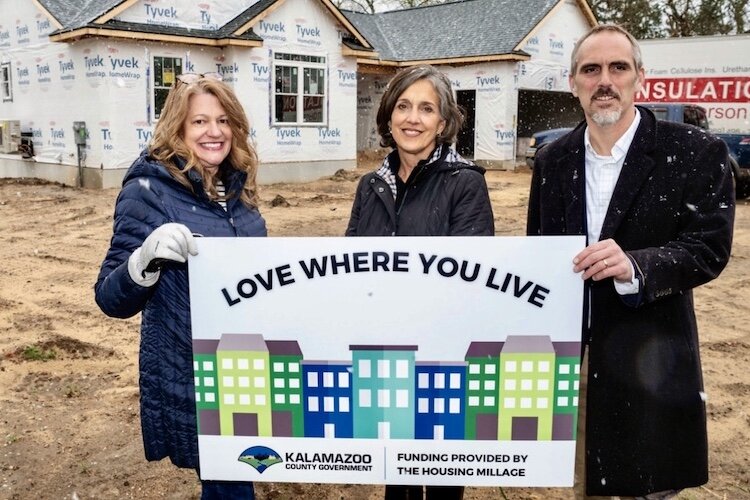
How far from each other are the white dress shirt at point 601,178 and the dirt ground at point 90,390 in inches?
74.7

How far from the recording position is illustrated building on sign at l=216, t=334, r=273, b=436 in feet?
7.30

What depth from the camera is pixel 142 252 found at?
6.74 ft

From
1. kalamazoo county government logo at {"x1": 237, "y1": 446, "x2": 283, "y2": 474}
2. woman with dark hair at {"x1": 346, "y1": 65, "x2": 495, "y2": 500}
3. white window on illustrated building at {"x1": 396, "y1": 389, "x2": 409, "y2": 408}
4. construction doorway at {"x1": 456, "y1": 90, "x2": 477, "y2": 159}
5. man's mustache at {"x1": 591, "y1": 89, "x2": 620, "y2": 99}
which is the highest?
construction doorway at {"x1": 456, "y1": 90, "x2": 477, "y2": 159}

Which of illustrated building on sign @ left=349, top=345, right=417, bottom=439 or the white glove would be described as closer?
the white glove

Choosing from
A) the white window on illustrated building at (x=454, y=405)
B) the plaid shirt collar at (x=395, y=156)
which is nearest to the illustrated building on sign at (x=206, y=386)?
the white window on illustrated building at (x=454, y=405)

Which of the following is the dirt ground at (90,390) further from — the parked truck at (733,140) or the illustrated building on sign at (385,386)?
the parked truck at (733,140)

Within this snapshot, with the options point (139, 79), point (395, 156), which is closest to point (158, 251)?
point (395, 156)

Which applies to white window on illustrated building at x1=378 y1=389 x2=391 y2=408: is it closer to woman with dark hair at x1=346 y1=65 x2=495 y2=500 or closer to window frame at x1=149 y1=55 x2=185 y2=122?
woman with dark hair at x1=346 y1=65 x2=495 y2=500

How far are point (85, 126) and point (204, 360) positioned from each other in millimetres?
14964

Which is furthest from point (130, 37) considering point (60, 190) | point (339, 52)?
point (339, 52)

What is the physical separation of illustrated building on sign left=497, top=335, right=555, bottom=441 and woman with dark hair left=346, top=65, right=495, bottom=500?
0.49 m

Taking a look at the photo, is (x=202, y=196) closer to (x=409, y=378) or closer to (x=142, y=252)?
(x=142, y=252)

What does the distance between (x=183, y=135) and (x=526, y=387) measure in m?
1.52

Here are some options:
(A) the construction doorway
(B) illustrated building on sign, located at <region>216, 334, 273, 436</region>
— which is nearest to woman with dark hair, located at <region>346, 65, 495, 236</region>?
(B) illustrated building on sign, located at <region>216, 334, 273, 436</region>
